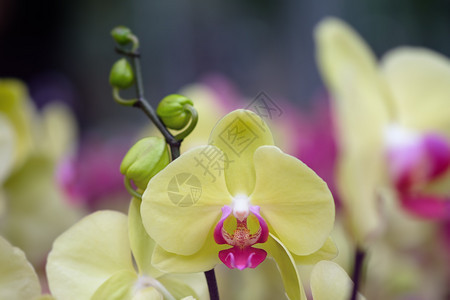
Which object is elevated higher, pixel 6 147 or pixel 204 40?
pixel 204 40

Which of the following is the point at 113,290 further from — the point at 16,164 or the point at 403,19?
the point at 403,19

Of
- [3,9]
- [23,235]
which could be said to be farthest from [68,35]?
[23,235]

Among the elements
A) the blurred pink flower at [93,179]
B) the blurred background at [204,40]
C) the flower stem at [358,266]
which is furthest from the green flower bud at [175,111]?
the blurred background at [204,40]

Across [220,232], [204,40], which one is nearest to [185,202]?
[220,232]

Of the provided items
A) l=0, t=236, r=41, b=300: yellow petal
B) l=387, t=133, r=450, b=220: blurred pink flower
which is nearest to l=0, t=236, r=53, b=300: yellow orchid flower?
l=0, t=236, r=41, b=300: yellow petal

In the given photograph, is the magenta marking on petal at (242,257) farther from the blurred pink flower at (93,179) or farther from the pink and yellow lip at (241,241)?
the blurred pink flower at (93,179)

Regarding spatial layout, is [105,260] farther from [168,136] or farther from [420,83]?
[420,83]
